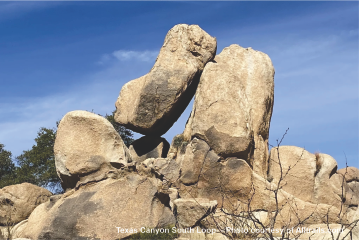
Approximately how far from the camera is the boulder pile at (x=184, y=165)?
12.6 meters

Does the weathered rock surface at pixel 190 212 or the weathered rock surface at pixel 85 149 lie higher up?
the weathered rock surface at pixel 85 149

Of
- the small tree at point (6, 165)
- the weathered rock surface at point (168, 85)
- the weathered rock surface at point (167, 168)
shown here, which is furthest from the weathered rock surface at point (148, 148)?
the small tree at point (6, 165)

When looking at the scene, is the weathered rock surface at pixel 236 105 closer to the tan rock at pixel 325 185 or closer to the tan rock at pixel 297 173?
the tan rock at pixel 297 173

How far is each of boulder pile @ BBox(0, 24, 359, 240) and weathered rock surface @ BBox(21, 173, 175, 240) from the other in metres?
0.03

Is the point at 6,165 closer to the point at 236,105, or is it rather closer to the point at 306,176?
the point at 236,105

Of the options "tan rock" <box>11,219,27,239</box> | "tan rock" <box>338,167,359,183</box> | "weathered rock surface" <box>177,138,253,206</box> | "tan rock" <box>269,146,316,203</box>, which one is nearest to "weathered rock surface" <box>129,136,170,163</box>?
"weathered rock surface" <box>177,138,253,206</box>

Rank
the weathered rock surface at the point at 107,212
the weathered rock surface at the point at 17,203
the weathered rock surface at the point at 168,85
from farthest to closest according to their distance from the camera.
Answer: the weathered rock surface at the point at 168,85
the weathered rock surface at the point at 17,203
the weathered rock surface at the point at 107,212

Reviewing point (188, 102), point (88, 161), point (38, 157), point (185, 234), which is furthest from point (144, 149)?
point (38, 157)

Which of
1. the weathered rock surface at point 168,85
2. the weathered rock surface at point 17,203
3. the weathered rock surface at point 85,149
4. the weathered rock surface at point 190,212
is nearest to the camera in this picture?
the weathered rock surface at point 190,212

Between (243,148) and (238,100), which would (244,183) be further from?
(238,100)

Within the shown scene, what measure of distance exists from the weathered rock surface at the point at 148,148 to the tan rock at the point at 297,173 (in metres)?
4.18

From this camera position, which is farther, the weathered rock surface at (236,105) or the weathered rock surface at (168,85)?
the weathered rock surface at (168,85)

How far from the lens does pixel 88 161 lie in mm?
13656

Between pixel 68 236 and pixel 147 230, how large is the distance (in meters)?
2.19
